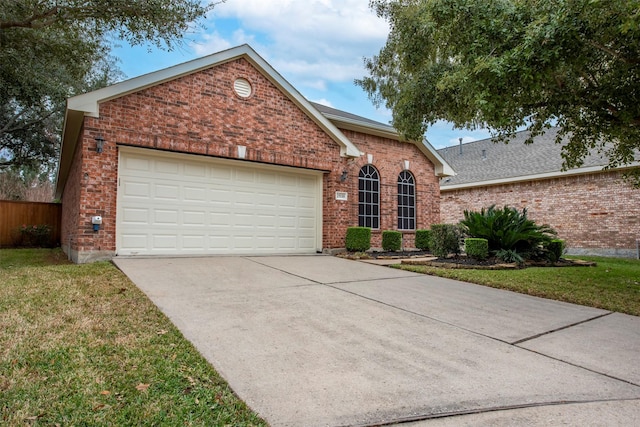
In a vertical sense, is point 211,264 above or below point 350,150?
below

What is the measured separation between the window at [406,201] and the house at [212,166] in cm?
133

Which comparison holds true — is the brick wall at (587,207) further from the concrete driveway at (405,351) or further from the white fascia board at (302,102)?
the concrete driveway at (405,351)

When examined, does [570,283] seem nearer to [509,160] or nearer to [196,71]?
[196,71]

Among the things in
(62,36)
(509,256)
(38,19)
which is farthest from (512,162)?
(38,19)

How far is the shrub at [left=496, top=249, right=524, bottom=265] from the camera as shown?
347 inches

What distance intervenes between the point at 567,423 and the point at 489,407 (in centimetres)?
41

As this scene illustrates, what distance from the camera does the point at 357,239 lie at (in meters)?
10.6

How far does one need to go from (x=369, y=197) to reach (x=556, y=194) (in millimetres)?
8474

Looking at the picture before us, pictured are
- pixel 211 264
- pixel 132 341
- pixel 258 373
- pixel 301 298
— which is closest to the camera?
pixel 258 373

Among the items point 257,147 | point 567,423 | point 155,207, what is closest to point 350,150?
point 257,147

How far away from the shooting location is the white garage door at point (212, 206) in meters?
8.16

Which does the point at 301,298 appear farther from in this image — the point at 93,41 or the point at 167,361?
the point at 93,41

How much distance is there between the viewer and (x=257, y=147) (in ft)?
31.0

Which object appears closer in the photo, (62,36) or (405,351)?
(405,351)
